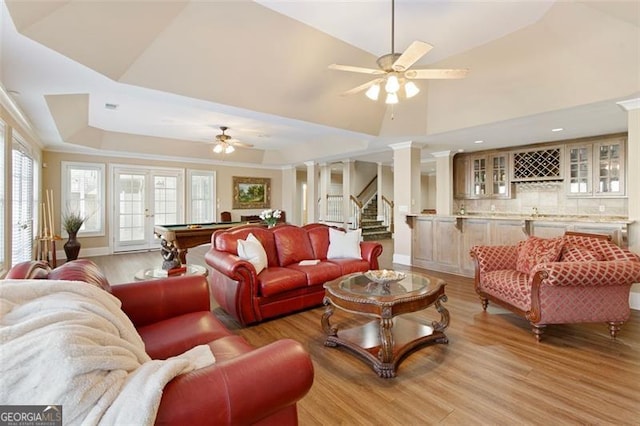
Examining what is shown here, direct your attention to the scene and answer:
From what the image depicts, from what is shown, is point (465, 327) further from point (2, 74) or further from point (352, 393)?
point (2, 74)

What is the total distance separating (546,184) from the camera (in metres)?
6.65

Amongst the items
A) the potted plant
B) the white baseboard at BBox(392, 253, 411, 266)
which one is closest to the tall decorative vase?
the potted plant

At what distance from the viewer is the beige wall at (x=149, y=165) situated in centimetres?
676

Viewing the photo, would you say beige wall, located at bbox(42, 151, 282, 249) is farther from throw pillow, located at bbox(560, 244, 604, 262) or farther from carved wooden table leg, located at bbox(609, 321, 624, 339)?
carved wooden table leg, located at bbox(609, 321, 624, 339)

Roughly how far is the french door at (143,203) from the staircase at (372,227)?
17.4ft

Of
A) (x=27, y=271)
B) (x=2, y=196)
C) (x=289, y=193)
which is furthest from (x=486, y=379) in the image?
(x=289, y=193)

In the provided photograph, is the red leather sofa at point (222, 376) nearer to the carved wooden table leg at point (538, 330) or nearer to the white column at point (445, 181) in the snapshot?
the carved wooden table leg at point (538, 330)

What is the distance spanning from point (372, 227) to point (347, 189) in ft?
4.77

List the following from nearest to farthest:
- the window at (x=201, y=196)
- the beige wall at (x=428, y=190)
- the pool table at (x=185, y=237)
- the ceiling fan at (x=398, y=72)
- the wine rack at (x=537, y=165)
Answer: the ceiling fan at (x=398, y=72), the pool table at (x=185, y=237), the wine rack at (x=537, y=165), the window at (x=201, y=196), the beige wall at (x=428, y=190)

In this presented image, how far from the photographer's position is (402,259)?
628cm

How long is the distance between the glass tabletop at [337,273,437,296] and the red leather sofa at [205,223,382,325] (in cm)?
71

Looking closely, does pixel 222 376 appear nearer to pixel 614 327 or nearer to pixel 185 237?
pixel 614 327

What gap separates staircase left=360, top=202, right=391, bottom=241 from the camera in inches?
366

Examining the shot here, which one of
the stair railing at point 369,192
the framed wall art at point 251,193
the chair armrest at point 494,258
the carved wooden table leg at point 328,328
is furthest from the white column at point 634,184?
the framed wall art at point 251,193
